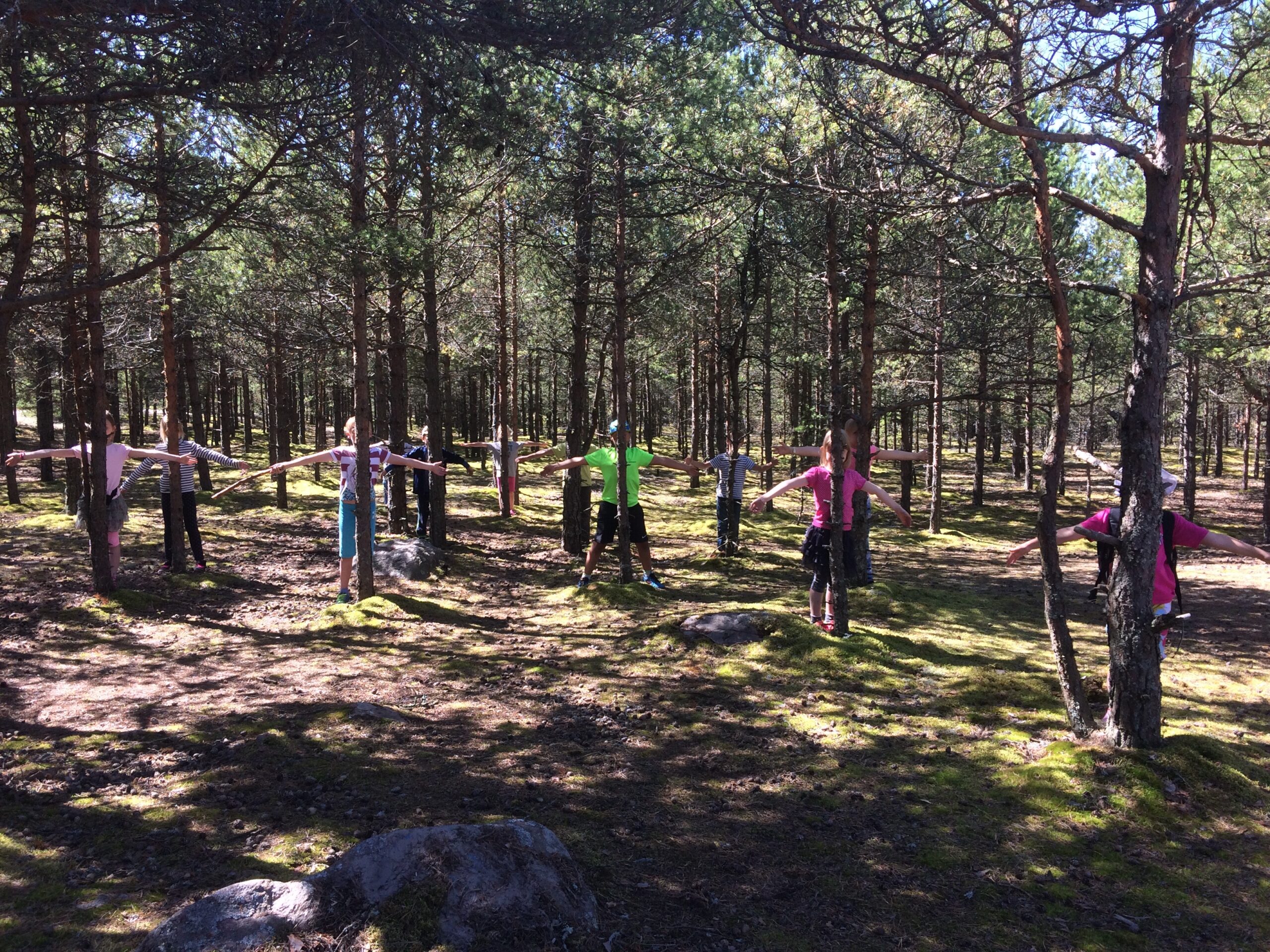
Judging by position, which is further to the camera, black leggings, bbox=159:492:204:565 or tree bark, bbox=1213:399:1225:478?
tree bark, bbox=1213:399:1225:478

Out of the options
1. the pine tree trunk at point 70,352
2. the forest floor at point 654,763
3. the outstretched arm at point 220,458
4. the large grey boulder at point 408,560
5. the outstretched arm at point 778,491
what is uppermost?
the pine tree trunk at point 70,352

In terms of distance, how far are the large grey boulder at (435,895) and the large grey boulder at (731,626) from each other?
472cm

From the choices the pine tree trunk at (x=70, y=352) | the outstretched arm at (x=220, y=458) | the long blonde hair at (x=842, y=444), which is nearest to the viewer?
the pine tree trunk at (x=70, y=352)

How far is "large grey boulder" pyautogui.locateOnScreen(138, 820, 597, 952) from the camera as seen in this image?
3016 mm

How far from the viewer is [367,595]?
987 centimetres

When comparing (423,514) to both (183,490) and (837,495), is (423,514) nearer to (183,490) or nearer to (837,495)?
(183,490)

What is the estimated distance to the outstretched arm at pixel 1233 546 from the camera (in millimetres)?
→ 5107

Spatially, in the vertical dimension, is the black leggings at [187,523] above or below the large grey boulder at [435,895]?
above

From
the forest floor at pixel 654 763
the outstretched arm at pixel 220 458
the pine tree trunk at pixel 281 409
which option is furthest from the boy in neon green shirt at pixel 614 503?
the pine tree trunk at pixel 281 409

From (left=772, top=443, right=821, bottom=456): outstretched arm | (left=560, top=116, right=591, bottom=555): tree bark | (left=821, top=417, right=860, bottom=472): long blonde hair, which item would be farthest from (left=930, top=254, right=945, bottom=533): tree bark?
(left=772, top=443, right=821, bottom=456): outstretched arm

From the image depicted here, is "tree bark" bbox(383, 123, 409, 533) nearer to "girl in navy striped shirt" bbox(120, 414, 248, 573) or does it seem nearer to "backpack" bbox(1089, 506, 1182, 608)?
"girl in navy striped shirt" bbox(120, 414, 248, 573)

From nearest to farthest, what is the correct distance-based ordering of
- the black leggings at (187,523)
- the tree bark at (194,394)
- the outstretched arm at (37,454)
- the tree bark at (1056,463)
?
the tree bark at (1056,463), the outstretched arm at (37,454), the black leggings at (187,523), the tree bark at (194,394)

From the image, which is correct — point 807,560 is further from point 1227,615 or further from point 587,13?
point 1227,615

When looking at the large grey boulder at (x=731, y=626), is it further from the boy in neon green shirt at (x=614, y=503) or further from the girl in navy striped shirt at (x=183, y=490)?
the girl in navy striped shirt at (x=183, y=490)
